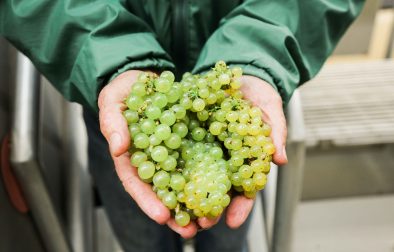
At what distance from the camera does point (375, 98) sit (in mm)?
1619

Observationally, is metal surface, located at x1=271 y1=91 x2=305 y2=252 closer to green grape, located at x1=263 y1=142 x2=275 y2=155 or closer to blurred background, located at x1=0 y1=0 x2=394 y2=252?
blurred background, located at x1=0 y1=0 x2=394 y2=252

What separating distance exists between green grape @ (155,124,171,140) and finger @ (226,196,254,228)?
0.15 meters

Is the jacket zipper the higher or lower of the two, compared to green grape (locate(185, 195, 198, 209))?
higher

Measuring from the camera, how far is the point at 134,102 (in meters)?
0.73

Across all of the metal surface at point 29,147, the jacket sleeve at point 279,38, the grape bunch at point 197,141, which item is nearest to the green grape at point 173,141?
the grape bunch at point 197,141

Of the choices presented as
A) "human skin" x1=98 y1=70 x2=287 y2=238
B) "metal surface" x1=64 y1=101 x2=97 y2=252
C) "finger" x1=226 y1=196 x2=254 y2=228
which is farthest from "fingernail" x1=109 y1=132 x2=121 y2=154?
"metal surface" x1=64 y1=101 x2=97 y2=252

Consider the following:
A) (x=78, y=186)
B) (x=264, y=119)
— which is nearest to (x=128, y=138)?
(x=264, y=119)

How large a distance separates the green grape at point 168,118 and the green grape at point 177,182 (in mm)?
83

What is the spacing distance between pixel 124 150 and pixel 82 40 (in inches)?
11.0

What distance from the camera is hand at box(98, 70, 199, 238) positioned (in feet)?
2.28

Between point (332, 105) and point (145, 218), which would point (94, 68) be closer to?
point (145, 218)

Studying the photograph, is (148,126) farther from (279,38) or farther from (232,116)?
(279,38)

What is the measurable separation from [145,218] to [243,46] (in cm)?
50

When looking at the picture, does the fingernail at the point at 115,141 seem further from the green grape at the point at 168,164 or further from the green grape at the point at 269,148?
the green grape at the point at 269,148
